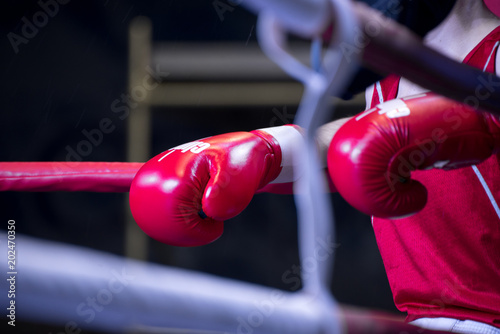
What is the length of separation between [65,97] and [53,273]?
274 centimetres

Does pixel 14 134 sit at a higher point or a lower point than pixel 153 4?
lower

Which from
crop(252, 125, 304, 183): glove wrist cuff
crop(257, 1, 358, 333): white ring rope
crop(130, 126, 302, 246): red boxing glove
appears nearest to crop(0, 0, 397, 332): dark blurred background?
crop(252, 125, 304, 183): glove wrist cuff

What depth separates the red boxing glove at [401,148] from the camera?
1.97 feet

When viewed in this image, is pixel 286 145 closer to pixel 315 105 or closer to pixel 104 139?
pixel 315 105

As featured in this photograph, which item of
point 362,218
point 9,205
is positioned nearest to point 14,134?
point 9,205

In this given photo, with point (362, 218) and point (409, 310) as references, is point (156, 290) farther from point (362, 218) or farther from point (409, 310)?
point (362, 218)

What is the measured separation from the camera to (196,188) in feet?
2.42

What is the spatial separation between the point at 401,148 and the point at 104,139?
2.37m

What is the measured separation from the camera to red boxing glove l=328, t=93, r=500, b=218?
1.97 ft

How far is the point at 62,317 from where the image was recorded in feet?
0.95

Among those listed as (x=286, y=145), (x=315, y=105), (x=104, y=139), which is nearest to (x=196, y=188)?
(x=286, y=145)

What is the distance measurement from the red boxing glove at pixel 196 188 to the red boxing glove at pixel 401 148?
0.16m

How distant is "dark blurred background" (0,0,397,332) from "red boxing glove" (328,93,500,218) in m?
2.14

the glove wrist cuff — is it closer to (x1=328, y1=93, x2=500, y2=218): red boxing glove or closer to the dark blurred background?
(x1=328, y1=93, x2=500, y2=218): red boxing glove
